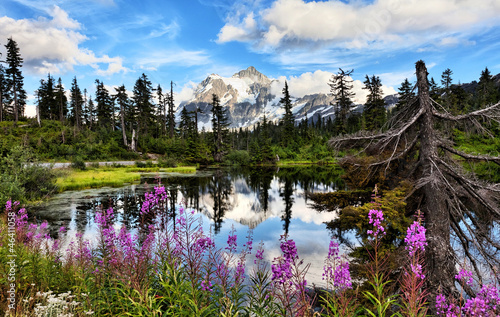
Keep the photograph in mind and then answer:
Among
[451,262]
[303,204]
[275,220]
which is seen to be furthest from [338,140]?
[303,204]

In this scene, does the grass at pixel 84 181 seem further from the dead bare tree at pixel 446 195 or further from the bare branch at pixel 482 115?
the bare branch at pixel 482 115

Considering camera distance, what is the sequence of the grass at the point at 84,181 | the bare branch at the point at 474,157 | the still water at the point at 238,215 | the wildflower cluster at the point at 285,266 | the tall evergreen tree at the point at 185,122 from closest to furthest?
the wildflower cluster at the point at 285,266, the bare branch at the point at 474,157, the still water at the point at 238,215, the grass at the point at 84,181, the tall evergreen tree at the point at 185,122

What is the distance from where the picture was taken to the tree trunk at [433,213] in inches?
191

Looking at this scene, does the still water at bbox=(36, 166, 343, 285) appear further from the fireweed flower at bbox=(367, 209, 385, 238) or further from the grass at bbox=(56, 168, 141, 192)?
the fireweed flower at bbox=(367, 209, 385, 238)

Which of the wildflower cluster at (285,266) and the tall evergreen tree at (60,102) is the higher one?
the tall evergreen tree at (60,102)

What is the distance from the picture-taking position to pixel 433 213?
520cm

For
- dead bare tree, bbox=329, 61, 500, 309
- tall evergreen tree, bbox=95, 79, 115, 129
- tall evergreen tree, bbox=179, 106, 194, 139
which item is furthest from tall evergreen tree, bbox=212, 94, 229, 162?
dead bare tree, bbox=329, 61, 500, 309

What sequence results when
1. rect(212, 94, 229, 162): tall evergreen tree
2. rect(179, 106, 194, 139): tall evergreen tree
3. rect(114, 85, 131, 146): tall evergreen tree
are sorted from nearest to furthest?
rect(114, 85, 131, 146): tall evergreen tree, rect(212, 94, 229, 162): tall evergreen tree, rect(179, 106, 194, 139): tall evergreen tree

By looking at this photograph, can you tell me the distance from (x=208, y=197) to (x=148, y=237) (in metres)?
18.1

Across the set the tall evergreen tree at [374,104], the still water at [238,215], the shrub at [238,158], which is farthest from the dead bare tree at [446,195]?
the shrub at [238,158]

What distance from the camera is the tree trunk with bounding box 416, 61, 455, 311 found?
4.84 meters

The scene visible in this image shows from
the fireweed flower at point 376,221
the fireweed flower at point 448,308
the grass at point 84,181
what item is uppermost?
the fireweed flower at point 376,221

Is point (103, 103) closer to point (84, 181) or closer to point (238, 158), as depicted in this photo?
point (238, 158)

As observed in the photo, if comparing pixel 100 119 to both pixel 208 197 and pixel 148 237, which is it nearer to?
pixel 208 197
